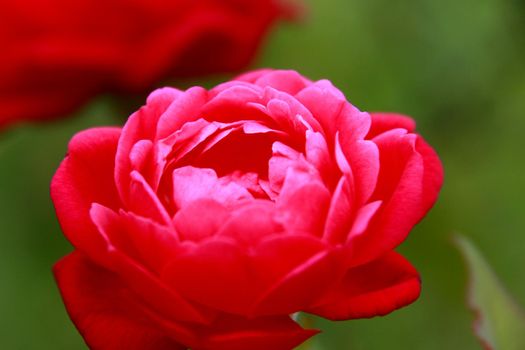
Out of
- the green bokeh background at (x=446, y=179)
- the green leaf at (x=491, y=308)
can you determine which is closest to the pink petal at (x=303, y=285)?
the green leaf at (x=491, y=308)

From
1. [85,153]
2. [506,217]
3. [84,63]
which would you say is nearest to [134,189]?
[85,153]

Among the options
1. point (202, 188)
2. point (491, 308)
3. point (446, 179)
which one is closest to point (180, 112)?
point (202, 188)

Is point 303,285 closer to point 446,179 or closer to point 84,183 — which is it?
point 84,183

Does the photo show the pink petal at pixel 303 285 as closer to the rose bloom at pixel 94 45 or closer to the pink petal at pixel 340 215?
the pink petal at pixel 340 215

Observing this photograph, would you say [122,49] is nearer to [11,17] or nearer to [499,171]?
[11,17]

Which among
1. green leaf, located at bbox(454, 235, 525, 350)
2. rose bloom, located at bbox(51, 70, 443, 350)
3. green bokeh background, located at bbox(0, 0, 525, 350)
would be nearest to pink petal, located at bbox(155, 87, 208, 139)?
rose bloom, located at bbox(51, 70, 443, 350)

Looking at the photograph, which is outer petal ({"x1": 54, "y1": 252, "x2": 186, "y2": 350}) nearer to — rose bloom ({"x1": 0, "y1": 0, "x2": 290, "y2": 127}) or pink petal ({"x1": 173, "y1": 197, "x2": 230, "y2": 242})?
pink petal ({"x1": 173, "y1": 197, "x2": 230, "y2": 242})
